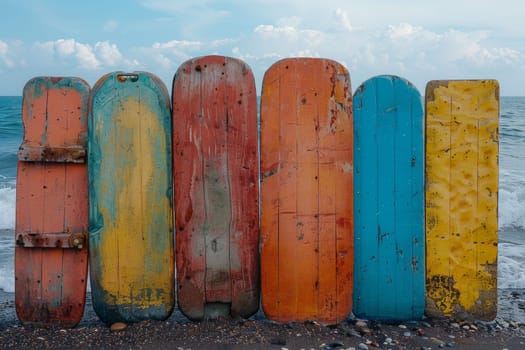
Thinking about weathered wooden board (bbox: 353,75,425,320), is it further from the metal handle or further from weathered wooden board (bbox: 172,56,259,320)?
the metal handle

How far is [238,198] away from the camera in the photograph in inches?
128

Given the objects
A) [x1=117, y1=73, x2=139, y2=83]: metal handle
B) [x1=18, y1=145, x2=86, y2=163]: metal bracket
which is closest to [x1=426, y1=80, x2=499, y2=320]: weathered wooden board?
[x1=117, y1=73, x2=139, y2=83]: metal handle

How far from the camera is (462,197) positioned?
3.35 meters

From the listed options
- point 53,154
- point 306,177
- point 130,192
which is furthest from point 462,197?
point 53,154

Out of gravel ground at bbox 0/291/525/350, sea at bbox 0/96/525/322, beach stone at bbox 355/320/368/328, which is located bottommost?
gravel ground at bbox 0/291/525/350

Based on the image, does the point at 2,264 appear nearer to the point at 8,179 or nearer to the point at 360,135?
the point at 360,135

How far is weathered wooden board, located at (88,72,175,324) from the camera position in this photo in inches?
127

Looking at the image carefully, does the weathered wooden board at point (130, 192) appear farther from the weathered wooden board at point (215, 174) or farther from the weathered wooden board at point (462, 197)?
the weathered wooden board at point (462, 197)

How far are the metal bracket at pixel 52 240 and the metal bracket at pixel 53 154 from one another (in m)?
0.46

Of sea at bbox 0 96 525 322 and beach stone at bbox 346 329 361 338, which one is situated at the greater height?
sea at bbox 0 96 525 322

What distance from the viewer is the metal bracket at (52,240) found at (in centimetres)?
329

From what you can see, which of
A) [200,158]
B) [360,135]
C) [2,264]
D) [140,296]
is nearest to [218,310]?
[140,296]

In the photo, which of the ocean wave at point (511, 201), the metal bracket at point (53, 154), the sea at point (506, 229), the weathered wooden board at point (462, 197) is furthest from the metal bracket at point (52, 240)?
the ocean wave at point (511, 201)

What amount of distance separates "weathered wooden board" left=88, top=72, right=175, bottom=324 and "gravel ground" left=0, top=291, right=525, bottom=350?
204mm
